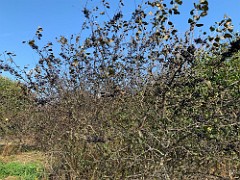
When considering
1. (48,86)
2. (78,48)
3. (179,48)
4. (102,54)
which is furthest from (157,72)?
(48,86)

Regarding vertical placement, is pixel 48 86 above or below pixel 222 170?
above

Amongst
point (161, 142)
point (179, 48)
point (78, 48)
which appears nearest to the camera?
point (161, 142)

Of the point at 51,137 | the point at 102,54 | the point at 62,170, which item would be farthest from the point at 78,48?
the point at 62,170

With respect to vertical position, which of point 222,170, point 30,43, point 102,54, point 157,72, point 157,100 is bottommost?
point 222,170

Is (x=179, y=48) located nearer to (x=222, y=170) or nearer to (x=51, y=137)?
(x=222, y=170)

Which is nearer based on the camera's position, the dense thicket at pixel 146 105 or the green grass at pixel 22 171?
the dense thicket at pixel 146 105

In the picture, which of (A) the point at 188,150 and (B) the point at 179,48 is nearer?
(A) the point at 188,150

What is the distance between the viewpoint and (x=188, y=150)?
3.63 metres

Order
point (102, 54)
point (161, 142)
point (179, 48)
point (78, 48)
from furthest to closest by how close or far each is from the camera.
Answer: point (78, 48), point (102, 54), point (179, 48), point (161, 142)

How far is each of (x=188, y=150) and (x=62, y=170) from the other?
2.31m

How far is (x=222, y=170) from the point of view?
4.02 metres

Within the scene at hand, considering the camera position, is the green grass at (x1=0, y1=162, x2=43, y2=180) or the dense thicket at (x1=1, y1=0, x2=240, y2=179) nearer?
the dense thicket at (x1=1, y1=0, x2=240, y2=179)

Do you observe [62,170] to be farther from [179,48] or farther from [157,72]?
[179,48]

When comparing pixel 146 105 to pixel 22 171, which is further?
pixel 22 171
